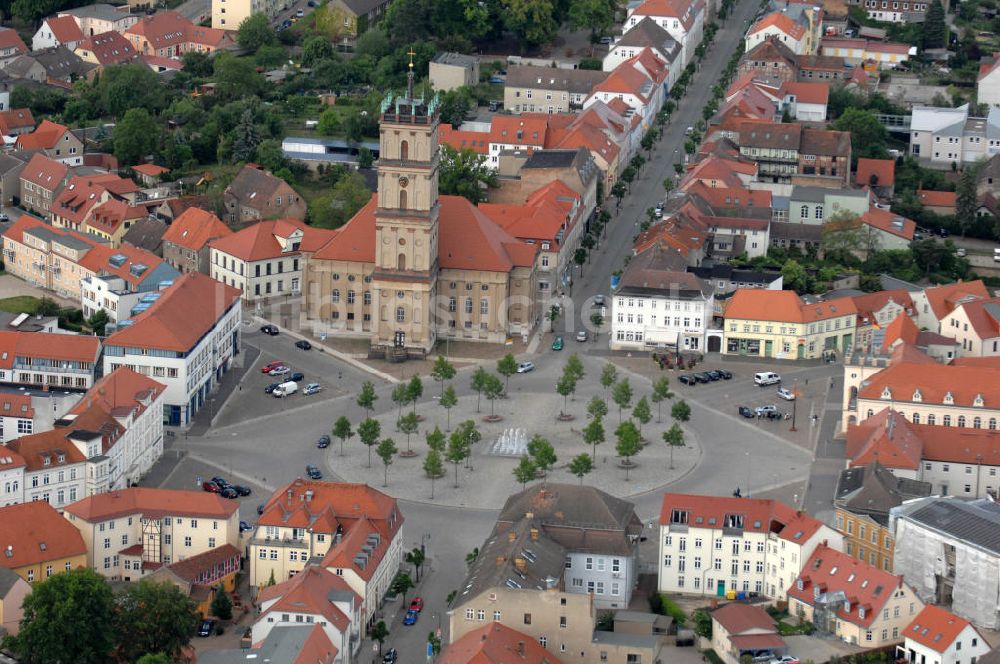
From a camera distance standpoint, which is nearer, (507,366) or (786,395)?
(786,395)

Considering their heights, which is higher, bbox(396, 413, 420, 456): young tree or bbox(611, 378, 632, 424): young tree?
bbox(611, 378, 632, 424): young tree

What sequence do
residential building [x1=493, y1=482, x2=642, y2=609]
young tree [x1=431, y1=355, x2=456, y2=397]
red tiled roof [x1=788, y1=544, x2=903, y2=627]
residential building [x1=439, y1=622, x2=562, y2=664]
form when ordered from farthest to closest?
young tree [x1=431, y1=355, x2=456, y2=397] < residential building [x1=493, y1=482, x2=642, y2=609] < red tiled roof [x1=788, y1=544, x2=903, y2=627] < residential building [x1=439, y1=622, x2=562, y2=664]

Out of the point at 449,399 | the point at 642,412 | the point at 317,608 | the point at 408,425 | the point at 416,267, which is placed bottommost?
the point at 449,399

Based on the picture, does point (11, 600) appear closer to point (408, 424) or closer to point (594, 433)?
point (408, 424)

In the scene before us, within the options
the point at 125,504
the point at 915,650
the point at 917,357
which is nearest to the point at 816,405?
the point at 917,357

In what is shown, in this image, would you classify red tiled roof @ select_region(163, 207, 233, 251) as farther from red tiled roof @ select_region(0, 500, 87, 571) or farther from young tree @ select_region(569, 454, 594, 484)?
red tiled roof @ select_region(0, 500, 87, 571)

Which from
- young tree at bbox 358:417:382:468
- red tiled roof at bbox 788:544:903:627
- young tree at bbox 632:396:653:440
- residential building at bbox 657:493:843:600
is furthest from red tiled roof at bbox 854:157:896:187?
red tiled roof at bbox 788:544:903:627

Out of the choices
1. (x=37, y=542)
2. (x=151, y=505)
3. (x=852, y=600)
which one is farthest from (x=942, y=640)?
(x=37, y=542)
